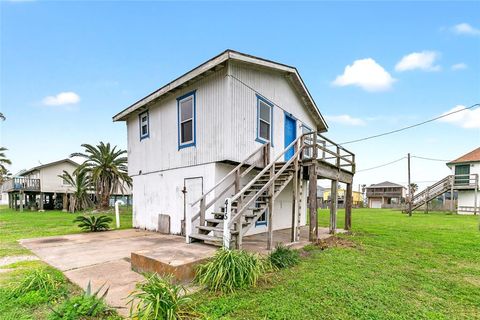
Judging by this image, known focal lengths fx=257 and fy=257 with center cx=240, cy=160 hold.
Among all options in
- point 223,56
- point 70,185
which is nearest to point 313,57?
point 223,56

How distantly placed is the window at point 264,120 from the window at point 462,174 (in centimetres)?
2472

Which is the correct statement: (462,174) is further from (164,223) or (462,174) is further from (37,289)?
(37,289)

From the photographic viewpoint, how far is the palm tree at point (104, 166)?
75.6ft

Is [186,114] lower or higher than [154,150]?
higher

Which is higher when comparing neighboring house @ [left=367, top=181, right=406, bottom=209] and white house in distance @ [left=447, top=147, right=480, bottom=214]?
white house in distance @ [left=447, top=147, right=480, bottom=214]

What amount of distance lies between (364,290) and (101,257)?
570 cm

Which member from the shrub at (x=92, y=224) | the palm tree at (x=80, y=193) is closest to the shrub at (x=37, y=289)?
the shrub at (x=92, y=224)

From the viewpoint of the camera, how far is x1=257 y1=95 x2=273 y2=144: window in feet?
29.6

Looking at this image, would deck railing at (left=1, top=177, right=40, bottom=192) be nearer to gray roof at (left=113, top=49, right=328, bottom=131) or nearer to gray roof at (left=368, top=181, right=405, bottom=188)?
gray roof at (left=113, top=49, right=328, bottom=131)

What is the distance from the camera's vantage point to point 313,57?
1384 cm

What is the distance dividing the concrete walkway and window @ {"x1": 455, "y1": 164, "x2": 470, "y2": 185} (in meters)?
28.5

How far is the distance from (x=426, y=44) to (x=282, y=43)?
671 centimetres

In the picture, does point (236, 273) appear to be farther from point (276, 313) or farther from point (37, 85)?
point (37, 85)

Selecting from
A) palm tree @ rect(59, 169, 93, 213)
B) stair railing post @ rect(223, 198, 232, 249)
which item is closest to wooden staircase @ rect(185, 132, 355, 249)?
stair railing post @ rect(223, 198, 232, 249)
